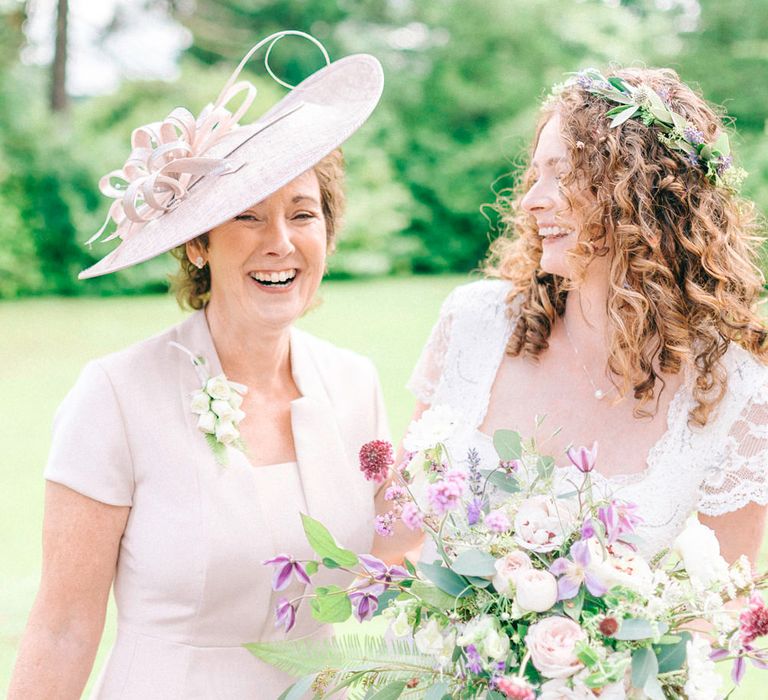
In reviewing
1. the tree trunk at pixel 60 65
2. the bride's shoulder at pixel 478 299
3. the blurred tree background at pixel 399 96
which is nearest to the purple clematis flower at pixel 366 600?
the bride's shoulder at pixel 478 299

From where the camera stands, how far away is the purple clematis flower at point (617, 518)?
1.65 metres

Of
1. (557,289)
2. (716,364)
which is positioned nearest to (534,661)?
(716,364)

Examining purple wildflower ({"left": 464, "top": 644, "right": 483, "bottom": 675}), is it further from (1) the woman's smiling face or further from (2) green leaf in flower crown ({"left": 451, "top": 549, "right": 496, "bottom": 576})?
(1) the woman's smiling face

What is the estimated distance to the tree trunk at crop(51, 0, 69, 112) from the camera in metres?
20.6

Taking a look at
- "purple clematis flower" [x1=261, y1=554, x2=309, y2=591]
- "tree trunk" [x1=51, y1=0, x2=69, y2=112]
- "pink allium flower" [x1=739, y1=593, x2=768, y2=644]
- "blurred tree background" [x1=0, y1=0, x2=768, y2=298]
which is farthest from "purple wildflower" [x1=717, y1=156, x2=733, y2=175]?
"tree trunk" [x1=51, y1=0, x2=69, y2=112]

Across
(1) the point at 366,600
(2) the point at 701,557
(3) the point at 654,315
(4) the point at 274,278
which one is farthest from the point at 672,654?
(4) the point at 274,278

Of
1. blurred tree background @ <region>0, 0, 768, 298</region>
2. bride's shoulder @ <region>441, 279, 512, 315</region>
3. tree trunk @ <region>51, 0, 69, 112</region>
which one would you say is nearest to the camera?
bride's shoulder @ <region>441, 279, 512, 315</region>

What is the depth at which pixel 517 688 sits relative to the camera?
58.4 inches

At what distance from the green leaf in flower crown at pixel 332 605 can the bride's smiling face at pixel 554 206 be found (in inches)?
37.3

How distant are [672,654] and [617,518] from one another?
23cm

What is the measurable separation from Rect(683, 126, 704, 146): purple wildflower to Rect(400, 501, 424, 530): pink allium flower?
111 cm

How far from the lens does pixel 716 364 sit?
236 cm

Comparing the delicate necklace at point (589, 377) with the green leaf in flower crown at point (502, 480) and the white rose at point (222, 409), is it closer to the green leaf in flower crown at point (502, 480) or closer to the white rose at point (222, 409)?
the green leaf in flower crown at point (502, 480)

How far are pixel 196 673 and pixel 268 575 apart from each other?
0.87 ft
